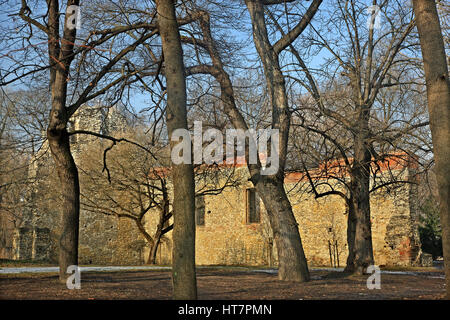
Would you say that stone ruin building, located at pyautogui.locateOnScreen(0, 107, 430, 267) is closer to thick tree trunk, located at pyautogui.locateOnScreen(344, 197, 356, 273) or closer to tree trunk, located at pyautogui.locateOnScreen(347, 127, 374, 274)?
thick tree trunk, located at pyautogui.locateOnScreen(344, 197, 356, 273)

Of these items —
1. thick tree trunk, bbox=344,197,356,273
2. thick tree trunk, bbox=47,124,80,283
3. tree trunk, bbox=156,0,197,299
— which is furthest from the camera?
thick tree trunk, bbox=344,197,356,273

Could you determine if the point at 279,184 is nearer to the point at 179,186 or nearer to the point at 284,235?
the point at 284,235

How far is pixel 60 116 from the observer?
9.17 metres

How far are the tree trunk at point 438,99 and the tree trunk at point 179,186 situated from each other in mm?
3266

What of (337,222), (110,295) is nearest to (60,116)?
(110,295)

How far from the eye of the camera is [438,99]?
6465 millimetres

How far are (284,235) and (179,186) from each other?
15.0ft

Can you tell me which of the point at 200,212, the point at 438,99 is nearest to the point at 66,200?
the point at 438,99

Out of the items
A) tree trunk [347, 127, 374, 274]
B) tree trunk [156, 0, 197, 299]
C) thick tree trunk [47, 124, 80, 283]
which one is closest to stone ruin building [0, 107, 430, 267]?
tree trunk [347, 127, 374, 274]

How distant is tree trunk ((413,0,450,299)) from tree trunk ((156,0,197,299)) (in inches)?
129

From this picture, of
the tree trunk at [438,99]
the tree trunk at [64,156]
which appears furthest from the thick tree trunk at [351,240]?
the tree trunk at [64,156]

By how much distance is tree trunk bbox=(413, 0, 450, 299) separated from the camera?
20.4ft

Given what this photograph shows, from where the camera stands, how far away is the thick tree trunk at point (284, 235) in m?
10.1

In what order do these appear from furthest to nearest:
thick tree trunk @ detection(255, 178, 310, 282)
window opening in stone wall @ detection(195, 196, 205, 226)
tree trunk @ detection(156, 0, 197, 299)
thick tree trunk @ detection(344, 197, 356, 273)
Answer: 1. window opening in stone wall @ detection(195, 196, 205, 226)
2. thick tree trunk @ detection(344, 197, 356, 273)
3. thick tree trunk @ detection(255, 178, 310, 282)
4. tree trunk @ detection(156, 0, 197, 299)
